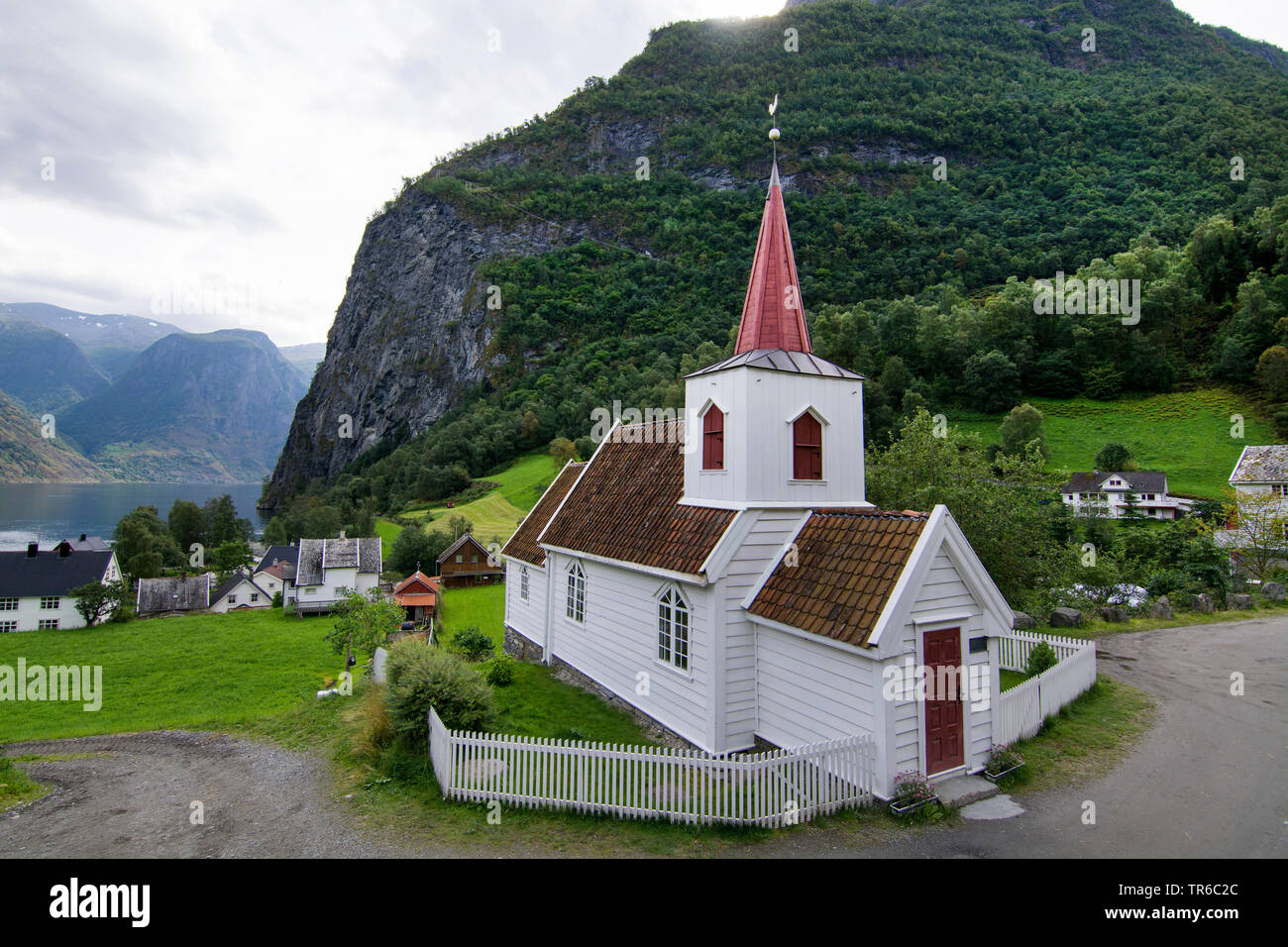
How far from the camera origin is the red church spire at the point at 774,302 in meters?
14.3

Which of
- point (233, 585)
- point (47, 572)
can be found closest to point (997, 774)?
point (233, 585)

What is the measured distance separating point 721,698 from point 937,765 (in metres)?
3.88

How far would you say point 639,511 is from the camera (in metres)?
16.2

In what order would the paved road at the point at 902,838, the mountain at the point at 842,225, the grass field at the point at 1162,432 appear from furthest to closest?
1. the mountain at the point at 842,225
2. the grass field at the point at 1162,432
3. the paved road at the point at 902,838

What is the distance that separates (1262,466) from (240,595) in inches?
3438

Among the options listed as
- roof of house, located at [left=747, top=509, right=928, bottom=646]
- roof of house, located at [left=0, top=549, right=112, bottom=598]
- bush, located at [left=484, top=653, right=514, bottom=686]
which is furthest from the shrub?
roof of house, located at [left=0, top=549, right=112, bottom=598]

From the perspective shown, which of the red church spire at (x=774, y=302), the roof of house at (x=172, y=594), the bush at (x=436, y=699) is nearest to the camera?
the bush at (x=436, y=699)

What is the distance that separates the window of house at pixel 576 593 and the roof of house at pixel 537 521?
2982 millimetres

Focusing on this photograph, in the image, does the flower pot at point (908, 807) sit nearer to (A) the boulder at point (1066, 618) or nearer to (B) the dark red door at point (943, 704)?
(B) the dark red door at point (943, 704)

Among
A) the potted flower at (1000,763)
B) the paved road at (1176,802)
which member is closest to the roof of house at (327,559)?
the paved road at (1176,802)

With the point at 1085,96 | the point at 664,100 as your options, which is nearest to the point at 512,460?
the point at 664,100

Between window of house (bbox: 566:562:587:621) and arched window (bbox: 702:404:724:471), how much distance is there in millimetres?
5825

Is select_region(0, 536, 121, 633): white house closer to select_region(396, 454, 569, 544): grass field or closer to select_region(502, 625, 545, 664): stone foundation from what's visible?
select_region(396, 454, 569, 544): grass field
